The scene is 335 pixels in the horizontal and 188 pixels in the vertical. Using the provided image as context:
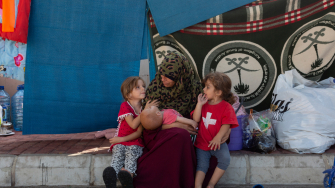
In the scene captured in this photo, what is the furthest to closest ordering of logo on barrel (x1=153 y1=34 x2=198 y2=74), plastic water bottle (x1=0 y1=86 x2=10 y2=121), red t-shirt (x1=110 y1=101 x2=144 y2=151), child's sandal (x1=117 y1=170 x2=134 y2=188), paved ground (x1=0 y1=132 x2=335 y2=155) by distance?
plastic water bottle (x1=0 y1=86 x2=10 y2=121) → logo on barrel (x1=153 y1=34 x2=198 y2=74) → paved ground (x1=0 y1=132 x2=335 y2=155) → red t-shirt (x1=110 y1=101 x2=144 y2=151) → child's sandal (x1=117 y1=170 x2=134 y2=188)

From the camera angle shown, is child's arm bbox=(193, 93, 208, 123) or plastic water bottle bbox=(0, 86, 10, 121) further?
plastic water bottle bbox=(0, 86, 10, 121)

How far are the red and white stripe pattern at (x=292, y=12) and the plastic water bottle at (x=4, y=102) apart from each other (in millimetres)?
4174

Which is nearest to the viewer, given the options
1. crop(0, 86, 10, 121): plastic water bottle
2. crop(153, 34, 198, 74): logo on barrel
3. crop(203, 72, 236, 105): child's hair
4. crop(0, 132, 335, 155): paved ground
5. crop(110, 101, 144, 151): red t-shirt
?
crop(203, 72, 236, 105): child's hair

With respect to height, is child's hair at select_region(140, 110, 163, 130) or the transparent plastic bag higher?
child's hair at select_region(140, 110, 163, 130)

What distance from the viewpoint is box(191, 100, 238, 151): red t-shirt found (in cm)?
231

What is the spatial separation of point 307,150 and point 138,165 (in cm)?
171

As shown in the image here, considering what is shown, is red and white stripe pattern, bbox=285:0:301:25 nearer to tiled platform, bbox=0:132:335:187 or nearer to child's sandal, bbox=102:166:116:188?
tiled platform, bbox=0:132:335:187

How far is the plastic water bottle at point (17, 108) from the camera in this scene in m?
3.89

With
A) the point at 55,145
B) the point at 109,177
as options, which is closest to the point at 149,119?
the point at 109,177

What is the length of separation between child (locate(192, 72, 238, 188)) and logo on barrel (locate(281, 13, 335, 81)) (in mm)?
1278

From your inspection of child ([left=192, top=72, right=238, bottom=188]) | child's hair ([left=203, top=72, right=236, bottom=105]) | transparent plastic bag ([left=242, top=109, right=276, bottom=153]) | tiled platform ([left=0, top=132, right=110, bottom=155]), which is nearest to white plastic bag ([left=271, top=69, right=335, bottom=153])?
transparent plastic bag ([left=242, top=109, right=276, bottom=153])

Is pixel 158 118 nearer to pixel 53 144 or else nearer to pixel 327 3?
pixel 53 144

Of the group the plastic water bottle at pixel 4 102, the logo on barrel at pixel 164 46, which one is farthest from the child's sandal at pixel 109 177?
the plastic water bottle at pixel 4 102

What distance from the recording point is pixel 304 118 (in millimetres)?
2633
